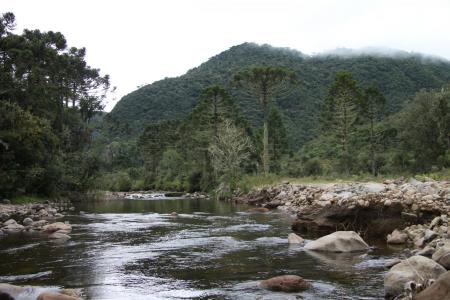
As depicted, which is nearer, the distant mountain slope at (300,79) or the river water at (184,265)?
the river water at (184,265)

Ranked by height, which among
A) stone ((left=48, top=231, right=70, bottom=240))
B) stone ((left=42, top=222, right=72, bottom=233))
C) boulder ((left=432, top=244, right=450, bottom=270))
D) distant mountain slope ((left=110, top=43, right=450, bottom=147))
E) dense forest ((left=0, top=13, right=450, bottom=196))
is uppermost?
distant mountain slope ((left=110, top=43, right=450, bottom=147))

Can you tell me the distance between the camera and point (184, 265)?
12.0 m

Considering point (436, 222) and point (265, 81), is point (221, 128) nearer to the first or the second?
point (265, 81)

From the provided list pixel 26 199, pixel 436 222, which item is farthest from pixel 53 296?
pixel 26 199

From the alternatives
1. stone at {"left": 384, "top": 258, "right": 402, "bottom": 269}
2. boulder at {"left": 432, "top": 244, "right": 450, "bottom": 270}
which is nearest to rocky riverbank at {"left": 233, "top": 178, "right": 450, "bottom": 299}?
stone at {"left": 384, "top": 258, "right": 402, "bottom": 269}

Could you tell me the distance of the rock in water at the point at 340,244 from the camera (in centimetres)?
1358

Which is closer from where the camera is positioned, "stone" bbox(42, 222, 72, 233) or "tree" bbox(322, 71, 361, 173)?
"stone" bbox(42, 222, 72, 233)

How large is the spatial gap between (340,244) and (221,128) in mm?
43092

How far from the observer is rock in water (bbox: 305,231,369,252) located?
1358 centimetres

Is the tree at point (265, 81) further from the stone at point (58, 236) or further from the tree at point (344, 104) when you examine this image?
the stone at point (58, 236)

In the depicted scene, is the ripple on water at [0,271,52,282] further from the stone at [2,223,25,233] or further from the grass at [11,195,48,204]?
the grass at [11,195,48,204]

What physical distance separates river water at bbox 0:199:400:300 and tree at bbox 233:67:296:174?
1223 inches

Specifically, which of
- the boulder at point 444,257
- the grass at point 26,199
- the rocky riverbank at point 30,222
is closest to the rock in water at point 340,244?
the boulder at point 444,257

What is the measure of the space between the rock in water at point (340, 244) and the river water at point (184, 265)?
0.53 m
